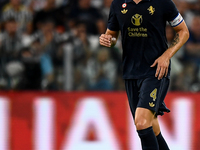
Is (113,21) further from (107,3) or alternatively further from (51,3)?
(51,3)

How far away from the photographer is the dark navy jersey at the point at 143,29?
4.15 meters

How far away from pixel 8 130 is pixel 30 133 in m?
0.36

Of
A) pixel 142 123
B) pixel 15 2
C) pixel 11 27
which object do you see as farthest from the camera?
pixel 15 2

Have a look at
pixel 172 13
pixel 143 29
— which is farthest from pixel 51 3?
pixel 172 13

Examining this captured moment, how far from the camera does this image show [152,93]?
414 cm

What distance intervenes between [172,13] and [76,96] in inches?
103

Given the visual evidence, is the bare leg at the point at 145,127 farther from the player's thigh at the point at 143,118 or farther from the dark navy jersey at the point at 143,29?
the dark navy jersey at the point at 143,29

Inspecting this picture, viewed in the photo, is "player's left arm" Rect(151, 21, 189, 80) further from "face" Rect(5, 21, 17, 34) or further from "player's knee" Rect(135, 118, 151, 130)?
"face" Rect(5, 21, 17, 34)

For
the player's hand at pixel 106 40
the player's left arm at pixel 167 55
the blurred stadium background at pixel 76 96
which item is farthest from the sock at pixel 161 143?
the blurred stadium background at pixel 76 96

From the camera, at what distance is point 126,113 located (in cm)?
629

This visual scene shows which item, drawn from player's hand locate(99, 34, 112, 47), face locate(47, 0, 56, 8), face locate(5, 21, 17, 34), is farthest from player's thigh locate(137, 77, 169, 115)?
face locate(47, 0, 56, 8)

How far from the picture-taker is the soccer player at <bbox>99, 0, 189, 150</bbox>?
408cm

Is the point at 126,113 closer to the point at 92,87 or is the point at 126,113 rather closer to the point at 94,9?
the point at 92,87

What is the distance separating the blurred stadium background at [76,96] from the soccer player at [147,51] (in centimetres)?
180
